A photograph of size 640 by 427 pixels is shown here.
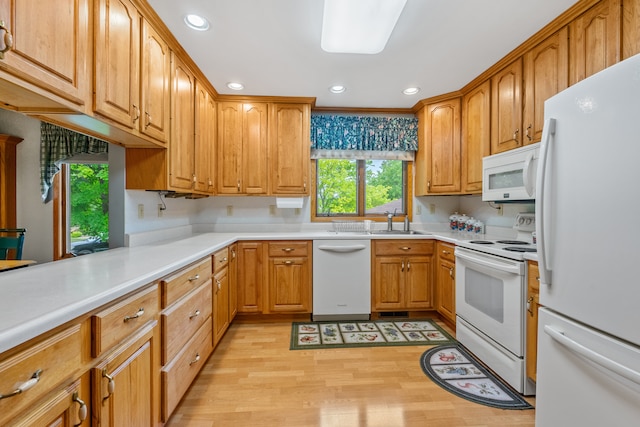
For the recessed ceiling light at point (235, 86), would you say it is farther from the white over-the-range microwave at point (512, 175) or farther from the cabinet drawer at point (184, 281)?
the white over-the-range microwave at point (512, 175)

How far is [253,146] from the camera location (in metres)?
3.16

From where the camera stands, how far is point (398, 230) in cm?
352

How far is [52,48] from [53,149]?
56 centimetres

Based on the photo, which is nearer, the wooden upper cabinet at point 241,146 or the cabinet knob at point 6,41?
the cabinet knob at point 6,41

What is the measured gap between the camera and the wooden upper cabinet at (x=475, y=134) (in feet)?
8.73

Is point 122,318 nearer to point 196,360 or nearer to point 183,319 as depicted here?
point 183,319

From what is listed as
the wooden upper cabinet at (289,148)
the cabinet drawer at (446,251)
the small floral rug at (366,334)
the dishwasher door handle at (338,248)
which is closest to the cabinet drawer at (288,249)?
the dishwasher door handle at (338,248)

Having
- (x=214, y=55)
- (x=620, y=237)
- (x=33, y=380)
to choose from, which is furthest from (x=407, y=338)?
(x=214, y=55)

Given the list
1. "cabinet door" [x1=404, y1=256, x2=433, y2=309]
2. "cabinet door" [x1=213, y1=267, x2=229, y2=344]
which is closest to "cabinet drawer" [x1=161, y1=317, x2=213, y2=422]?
"cabinet door" [x1=213, y1=267, x2=229, y2=344]

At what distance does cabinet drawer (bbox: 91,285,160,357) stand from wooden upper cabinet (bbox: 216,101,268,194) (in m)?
1.96

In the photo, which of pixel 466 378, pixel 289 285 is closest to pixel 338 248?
pixel 289 285

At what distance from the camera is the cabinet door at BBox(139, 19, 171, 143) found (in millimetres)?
1757

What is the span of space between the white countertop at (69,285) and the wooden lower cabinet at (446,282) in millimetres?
2194

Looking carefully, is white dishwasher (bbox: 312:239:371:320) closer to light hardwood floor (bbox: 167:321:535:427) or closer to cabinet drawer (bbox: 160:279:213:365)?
light hardwood floor (bbox: 167:321:535:427)
